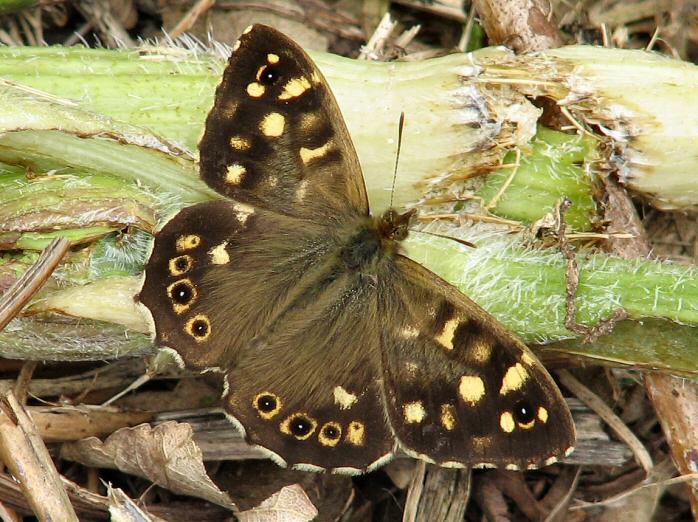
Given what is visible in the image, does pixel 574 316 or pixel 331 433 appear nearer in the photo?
pixel 331 433

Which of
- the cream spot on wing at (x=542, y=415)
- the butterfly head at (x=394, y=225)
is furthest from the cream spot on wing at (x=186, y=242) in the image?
the cream spot on wing at (x=542, y=415)

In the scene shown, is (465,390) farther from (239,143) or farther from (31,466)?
(31,466)

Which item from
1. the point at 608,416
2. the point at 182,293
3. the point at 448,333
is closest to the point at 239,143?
the point at 182,293

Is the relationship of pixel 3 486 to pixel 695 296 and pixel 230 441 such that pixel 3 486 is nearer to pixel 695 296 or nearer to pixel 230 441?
pixel 230 441

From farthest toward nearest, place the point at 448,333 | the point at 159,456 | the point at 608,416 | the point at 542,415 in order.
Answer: the point at 608,416, the point at 159,456, the point at 448,333, the point at 542,415

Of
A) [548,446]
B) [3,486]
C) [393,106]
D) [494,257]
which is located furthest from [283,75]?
[3,486]

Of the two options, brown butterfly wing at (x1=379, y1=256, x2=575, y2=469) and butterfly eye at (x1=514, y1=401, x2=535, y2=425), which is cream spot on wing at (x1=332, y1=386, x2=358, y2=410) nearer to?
brown butterfly wing at (x1=379, y1=256, x2=575, y2=469)

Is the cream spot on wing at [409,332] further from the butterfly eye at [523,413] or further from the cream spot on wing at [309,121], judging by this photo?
the cream spot on wing at [309,121]
